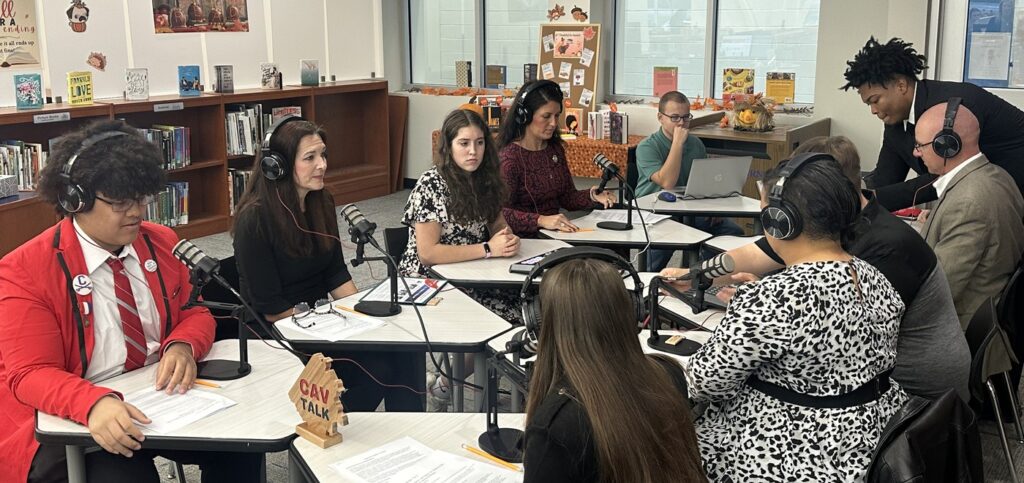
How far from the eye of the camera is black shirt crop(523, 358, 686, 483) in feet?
5.43

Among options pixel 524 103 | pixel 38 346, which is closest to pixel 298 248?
pixel 38 346

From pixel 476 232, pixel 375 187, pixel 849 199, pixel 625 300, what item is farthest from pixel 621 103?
pixel 625 300

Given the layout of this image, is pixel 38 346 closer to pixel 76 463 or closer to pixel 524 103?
pixel 76 463

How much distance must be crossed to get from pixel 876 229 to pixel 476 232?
5.53ft

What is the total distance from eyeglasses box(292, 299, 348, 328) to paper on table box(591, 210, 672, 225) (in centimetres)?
174

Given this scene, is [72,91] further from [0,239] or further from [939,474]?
[939,474]

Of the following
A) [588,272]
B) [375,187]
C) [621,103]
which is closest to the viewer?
[588,272]

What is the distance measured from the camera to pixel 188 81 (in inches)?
268

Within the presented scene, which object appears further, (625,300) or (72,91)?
(72,91)

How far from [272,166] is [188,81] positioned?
13.4ft

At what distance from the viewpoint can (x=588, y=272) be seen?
5.64 feet

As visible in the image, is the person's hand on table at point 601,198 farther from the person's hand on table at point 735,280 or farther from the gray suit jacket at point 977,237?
the gray suit jacket at point 977,237

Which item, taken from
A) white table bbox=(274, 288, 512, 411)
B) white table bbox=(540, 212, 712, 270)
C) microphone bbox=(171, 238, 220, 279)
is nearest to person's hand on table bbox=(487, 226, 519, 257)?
white table bbox=(540, 212, 712, 270)

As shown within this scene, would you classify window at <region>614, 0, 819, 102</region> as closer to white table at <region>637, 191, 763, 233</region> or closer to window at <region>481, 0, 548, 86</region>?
window at <region>481, 0, 548, 86</region>
